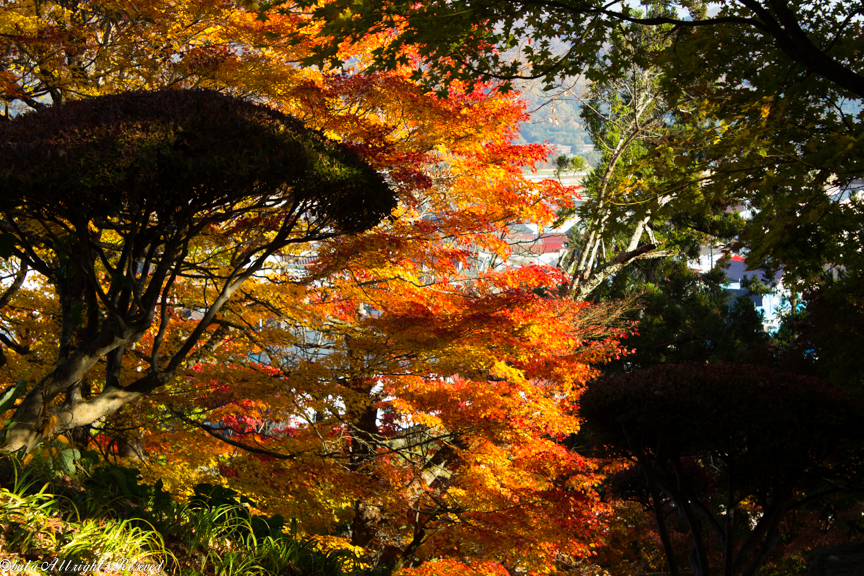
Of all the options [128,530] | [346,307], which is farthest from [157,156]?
[346,307]

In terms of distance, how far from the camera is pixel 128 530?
363 centimetres

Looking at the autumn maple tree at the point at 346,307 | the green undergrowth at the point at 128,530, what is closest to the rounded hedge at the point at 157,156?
the autumn maple tree at the point at 346,307

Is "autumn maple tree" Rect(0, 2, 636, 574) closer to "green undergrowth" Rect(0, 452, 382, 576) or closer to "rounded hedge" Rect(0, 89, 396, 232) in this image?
"rounded hedge" Rect(0, 89, 396, 232)

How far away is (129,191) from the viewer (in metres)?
3.95

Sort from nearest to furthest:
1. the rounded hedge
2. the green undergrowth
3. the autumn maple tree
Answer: the green undergrowth
the rounded hedge
the autumn maple tree

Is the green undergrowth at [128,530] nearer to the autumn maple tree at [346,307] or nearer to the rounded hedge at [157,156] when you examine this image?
the rounded hedge at [157,156]

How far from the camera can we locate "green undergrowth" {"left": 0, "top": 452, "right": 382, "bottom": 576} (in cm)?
309

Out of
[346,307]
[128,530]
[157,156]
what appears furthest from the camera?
[346,307]

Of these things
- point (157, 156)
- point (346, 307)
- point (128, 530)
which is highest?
point (346, 307)

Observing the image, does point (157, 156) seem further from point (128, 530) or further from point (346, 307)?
point (346, 307)

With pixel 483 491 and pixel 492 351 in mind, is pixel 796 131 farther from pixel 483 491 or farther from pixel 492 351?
pixel 483 491

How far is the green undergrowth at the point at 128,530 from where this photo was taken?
309 centimetres

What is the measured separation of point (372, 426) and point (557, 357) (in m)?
3.51

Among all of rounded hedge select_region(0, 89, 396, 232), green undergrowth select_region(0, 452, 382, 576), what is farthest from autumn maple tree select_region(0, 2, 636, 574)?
green undergrowth select_region(0, 452, 382, 576)
